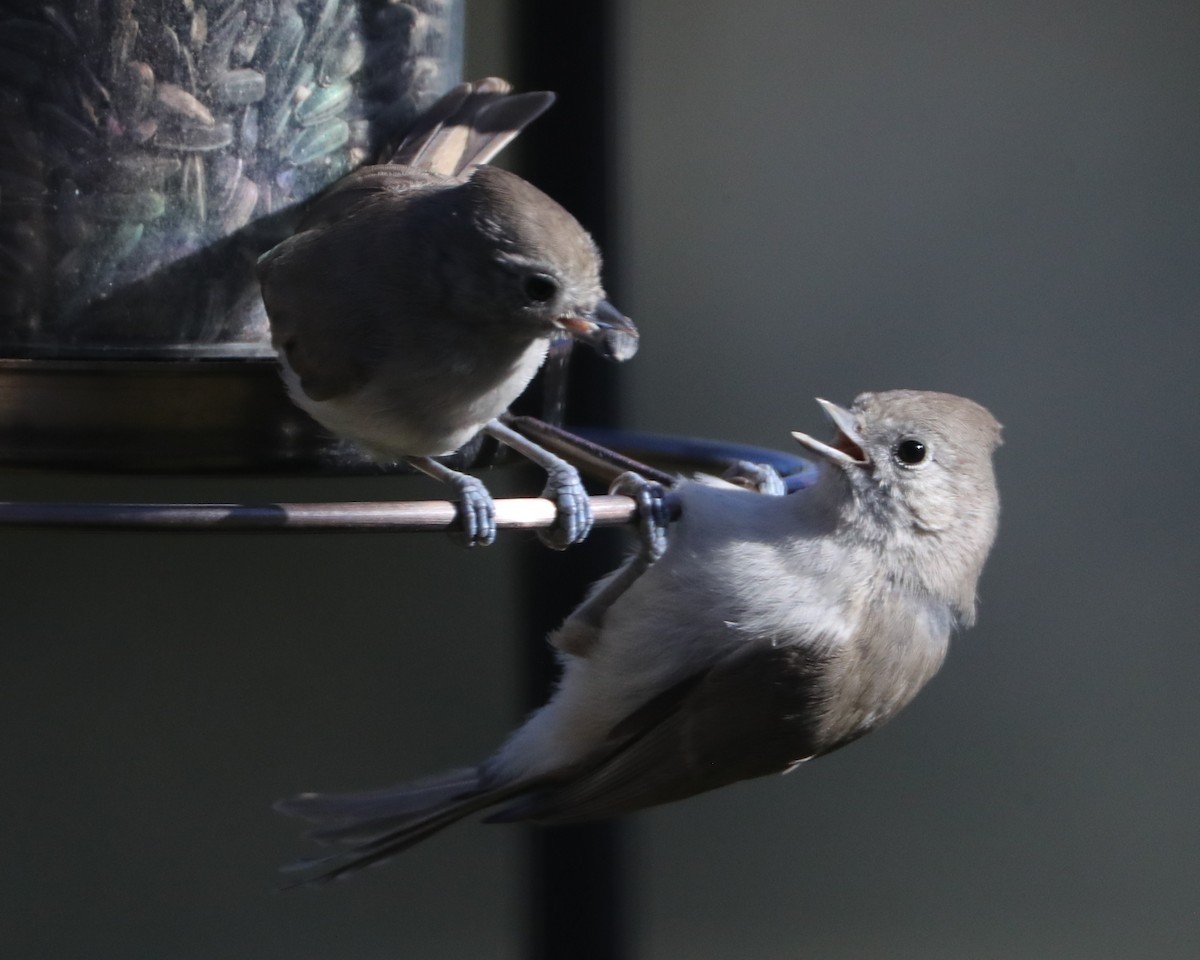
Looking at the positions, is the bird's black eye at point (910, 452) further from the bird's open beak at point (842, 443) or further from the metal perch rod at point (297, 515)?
the metal perch rod at point (297, 515)

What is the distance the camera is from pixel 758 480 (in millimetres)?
2523

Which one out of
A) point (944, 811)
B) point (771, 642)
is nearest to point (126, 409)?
point (771, 642)

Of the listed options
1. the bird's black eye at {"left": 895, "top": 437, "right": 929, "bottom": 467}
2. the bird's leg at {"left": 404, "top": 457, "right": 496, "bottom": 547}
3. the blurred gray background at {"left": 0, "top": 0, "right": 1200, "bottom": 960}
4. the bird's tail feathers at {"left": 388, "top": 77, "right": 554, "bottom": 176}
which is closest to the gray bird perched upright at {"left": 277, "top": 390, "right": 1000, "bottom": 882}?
the bird's black eye at {"left": 895, "top": 437, "right": 929, "bottom": 467}

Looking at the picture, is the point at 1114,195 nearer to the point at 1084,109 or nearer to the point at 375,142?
the point at 1084,109

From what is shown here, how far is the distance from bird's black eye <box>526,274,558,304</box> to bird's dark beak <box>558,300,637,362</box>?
0.19 ft

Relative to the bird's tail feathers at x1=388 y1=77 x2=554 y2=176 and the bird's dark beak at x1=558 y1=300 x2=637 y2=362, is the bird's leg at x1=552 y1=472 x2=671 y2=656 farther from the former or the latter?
the bird's tail feathers at x1=388 y1=77 x2=554 y2=176

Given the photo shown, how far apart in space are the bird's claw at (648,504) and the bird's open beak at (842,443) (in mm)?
245

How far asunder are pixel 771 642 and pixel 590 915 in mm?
993

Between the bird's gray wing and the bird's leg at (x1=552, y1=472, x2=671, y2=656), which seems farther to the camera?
the bird's gray wing

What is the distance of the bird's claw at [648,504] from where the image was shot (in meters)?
2.09

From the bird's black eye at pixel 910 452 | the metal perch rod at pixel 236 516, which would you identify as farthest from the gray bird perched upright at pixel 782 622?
the metal perch rod at pixel 236 516

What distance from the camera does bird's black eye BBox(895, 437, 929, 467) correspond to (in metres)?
2.36

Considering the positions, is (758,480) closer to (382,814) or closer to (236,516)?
(382,814)

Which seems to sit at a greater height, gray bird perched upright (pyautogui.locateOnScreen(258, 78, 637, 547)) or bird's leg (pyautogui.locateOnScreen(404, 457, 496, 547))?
gray bird perched upright (pyautogui.locateOnScreen(258, 78, 637, 547))
